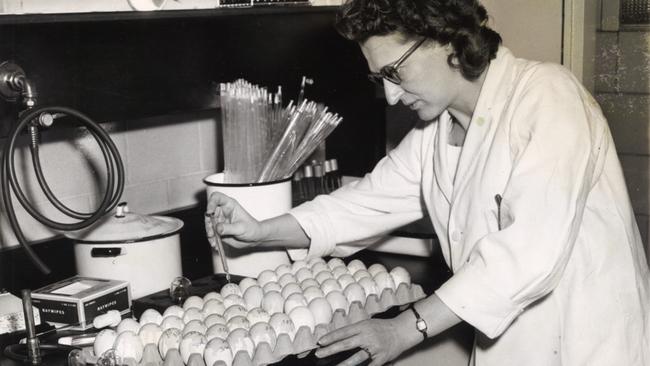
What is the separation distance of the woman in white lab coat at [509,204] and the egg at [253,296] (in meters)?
0.21

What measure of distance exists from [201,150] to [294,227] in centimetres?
74

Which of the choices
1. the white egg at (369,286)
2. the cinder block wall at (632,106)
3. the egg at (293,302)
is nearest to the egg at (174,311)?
the egg at (293,302)

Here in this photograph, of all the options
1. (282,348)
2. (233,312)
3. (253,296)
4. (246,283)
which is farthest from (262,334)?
(246,283)

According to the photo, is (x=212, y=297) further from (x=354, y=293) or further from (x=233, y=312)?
(x=354, y=293)

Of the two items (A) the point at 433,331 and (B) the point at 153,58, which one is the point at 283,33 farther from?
(A) the point at 433,331

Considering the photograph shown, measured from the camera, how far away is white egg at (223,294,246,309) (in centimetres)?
193

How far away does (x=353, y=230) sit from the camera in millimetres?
2305

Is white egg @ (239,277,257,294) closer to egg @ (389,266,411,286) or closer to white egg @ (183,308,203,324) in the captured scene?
white egg @ (183,308,203,324)

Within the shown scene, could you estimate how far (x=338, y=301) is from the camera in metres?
1.94

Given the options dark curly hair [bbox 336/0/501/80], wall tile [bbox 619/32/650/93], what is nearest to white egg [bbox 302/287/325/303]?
dark curly hair [bbox 336/0/501/80]

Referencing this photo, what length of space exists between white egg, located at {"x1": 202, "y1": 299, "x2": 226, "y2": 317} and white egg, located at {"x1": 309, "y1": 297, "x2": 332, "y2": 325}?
0.69 ft

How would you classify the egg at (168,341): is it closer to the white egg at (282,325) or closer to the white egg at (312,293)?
the white egg at (282,325)

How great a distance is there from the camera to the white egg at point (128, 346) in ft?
5.54

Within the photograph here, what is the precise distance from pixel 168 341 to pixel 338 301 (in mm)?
432
